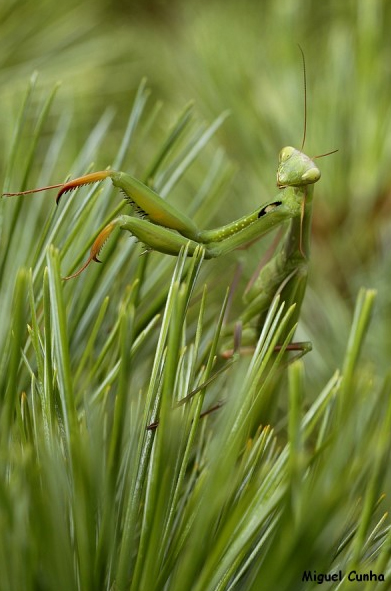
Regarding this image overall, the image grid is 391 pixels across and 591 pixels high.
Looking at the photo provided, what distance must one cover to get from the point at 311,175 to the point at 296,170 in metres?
0.02

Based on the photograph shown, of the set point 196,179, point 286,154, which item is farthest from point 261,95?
point 286,154

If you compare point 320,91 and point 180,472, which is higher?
point 320,91

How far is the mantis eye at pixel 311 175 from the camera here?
27.6 inches

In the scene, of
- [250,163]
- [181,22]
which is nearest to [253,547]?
[250,163]

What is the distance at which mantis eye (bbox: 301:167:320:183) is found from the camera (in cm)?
70

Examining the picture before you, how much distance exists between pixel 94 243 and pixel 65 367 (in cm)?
20

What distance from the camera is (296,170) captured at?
2.35 ft

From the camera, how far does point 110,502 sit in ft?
1.12

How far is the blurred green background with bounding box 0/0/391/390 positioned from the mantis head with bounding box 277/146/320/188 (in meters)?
0.06

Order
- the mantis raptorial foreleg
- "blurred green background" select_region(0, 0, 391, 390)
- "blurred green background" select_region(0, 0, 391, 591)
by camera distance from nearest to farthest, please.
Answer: "blurred green background" select_region(0, 0, 391, 591) < the mantis raptorial foreleg < "blurred green background" select_region(0, 0, 391, 390)

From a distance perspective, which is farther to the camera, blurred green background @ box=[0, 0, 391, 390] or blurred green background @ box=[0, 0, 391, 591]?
blurred green background @ box=[0, 0, 391, 390]

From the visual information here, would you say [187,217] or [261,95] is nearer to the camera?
[187,217]

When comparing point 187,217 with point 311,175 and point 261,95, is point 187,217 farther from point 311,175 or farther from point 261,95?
point 261,95

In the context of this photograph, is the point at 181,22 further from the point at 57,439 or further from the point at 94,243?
the point at 57,439
